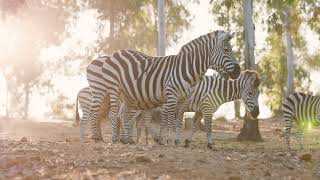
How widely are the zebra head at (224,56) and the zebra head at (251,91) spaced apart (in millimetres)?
1710

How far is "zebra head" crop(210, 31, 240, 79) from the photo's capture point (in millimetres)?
12648

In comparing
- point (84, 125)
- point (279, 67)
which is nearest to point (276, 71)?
point (279, 67)

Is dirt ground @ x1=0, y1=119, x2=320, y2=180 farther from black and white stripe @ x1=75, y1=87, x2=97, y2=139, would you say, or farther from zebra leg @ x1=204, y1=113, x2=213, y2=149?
black and white stripe @ x1=75, y1=87, x2=97, y2=139

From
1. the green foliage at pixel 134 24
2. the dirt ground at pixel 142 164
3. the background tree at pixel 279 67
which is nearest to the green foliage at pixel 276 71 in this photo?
the background tree at pixel 279 67

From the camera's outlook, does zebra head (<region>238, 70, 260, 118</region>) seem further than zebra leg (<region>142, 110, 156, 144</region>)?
No

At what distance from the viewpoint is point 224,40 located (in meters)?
12.7

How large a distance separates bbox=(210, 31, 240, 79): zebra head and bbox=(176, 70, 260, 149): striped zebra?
68.9 inches

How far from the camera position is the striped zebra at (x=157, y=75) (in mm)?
12523

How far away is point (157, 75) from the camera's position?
1287 centimetres

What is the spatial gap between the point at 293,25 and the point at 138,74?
25.7 meters

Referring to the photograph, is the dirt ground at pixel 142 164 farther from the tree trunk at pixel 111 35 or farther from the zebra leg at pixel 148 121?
the tree trunk at pixel 111 35

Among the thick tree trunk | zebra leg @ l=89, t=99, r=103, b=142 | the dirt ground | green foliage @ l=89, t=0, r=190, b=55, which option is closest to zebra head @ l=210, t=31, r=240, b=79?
the dirt ground

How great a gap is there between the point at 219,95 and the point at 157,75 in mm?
3396

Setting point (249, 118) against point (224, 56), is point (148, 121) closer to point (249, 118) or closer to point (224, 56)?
point (224, 56)
